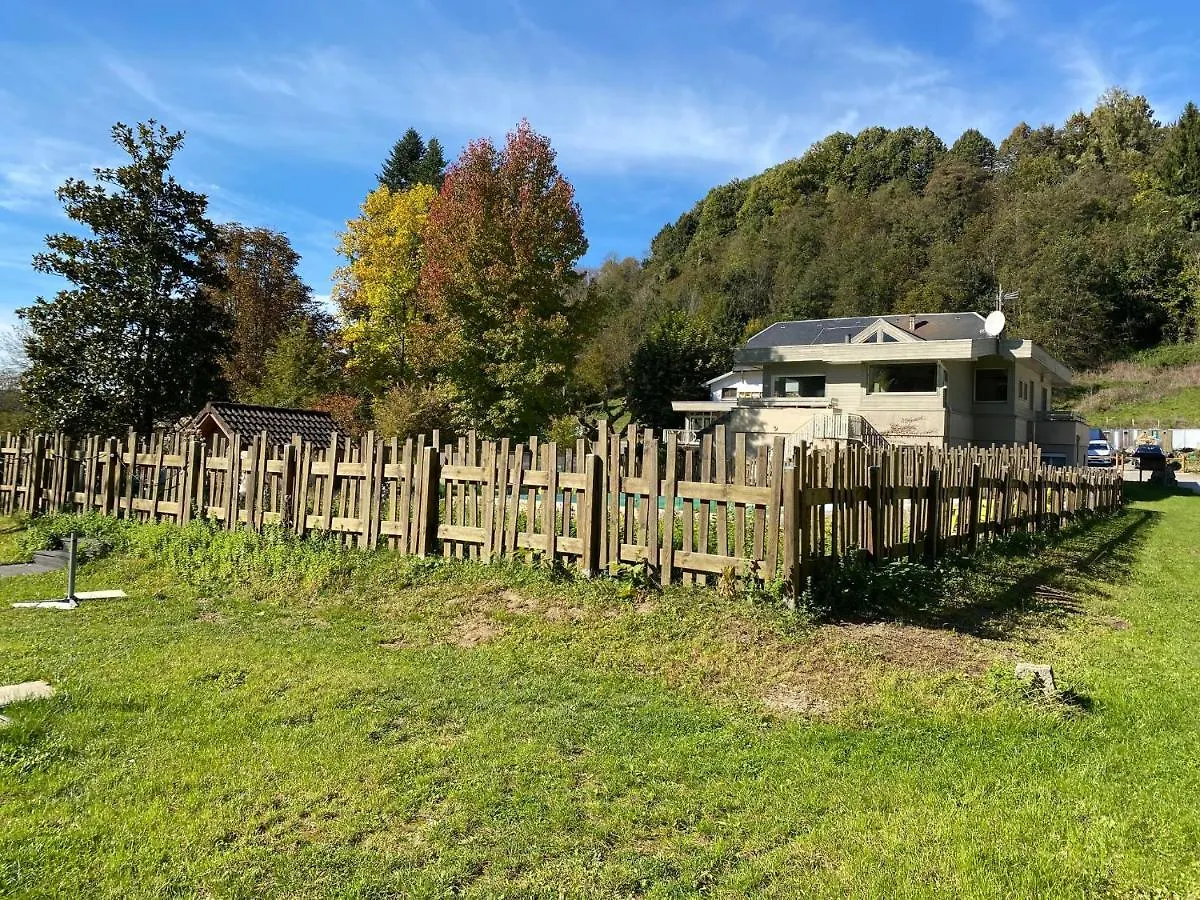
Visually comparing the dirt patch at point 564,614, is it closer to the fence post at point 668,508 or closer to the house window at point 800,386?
the fence post at point 668,508

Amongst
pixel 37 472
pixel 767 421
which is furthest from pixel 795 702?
pixel 767 421

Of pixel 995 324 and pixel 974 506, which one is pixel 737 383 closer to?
pixel 995 324

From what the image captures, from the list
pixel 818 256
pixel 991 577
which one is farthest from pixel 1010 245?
pixel 991 577

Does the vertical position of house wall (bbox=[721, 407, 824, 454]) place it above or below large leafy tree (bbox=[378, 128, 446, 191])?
below

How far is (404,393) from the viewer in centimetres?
2767

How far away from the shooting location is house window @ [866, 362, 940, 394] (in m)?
27.2

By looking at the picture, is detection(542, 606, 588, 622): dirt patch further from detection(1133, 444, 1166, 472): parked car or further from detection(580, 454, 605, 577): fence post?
detection(1133, 444, 1166, 472): parked car

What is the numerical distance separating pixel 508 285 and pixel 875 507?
64.5ft

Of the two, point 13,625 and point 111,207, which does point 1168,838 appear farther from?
point 111,207

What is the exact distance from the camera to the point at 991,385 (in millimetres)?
29219

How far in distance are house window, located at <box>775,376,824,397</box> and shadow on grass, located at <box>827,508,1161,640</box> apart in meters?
16.5

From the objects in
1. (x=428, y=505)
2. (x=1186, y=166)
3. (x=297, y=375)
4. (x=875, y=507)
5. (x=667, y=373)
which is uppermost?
(x=1186, y=166)

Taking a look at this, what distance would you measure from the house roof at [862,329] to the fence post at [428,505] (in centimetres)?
2359

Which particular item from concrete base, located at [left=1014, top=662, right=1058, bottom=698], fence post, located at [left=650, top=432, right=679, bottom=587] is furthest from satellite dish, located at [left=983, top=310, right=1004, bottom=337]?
concrete base, located at [left=1014, top=662, right=1058, bottom=698]
